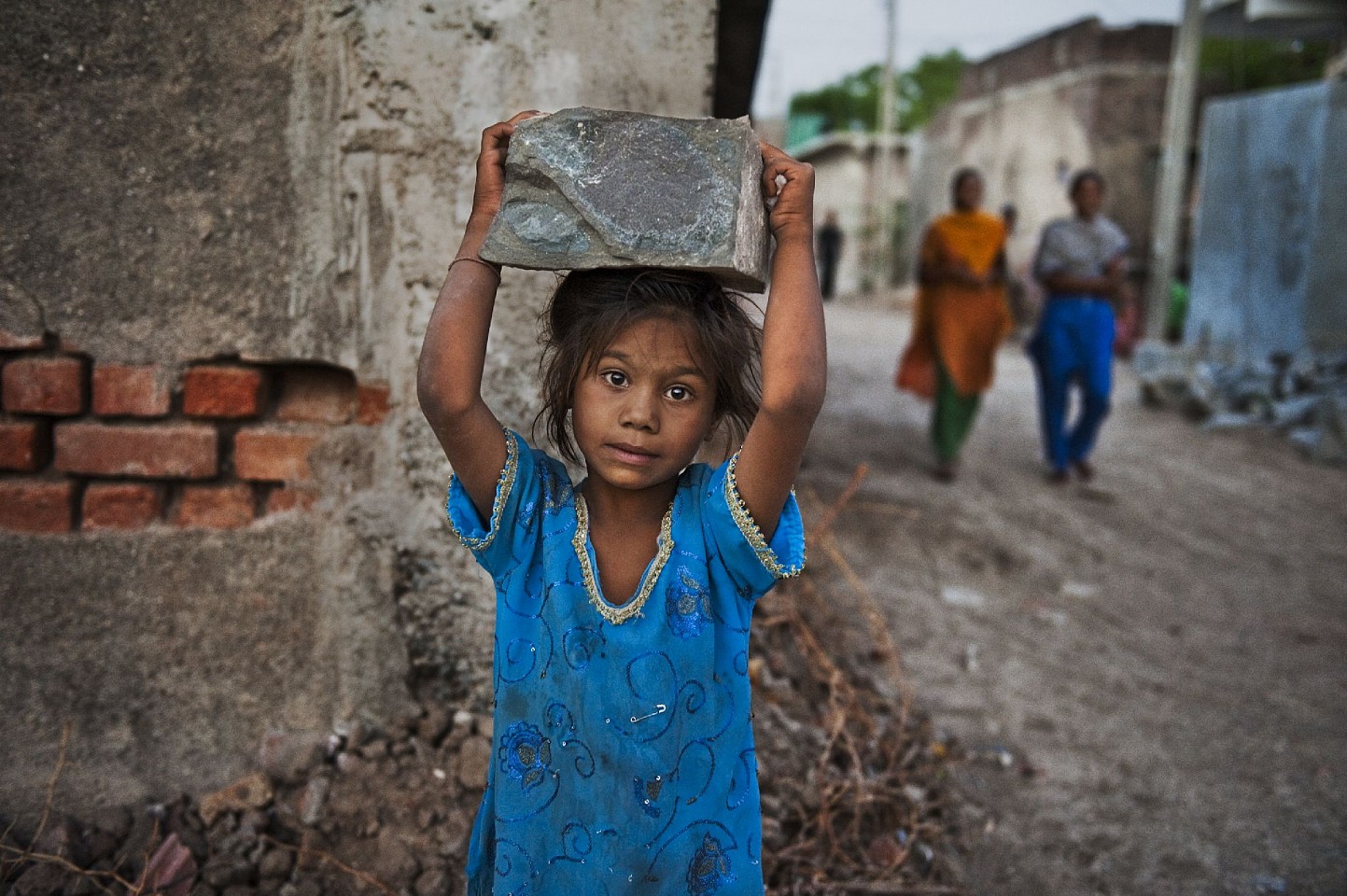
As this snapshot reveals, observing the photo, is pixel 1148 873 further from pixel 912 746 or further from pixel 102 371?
pixel 102 371

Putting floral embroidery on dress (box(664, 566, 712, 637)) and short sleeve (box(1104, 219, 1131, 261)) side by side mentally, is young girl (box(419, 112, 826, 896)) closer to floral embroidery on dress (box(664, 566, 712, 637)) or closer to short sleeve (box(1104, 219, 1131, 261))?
floral embroidery on dress (box(664, 566, 712, 637))

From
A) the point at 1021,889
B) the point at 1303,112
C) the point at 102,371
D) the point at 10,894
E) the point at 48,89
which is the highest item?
the point at 1303,112

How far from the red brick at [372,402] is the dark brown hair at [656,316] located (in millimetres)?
719

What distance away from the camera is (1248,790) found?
2770 mm

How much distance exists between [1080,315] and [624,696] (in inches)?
209

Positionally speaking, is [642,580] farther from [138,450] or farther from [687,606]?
[138,450]

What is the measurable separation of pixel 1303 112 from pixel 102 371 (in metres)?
9.51

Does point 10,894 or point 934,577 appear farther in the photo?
point 934,577

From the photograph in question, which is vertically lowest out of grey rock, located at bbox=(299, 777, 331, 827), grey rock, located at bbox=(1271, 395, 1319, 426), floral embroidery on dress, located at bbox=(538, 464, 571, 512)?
grey rock, located at bbox=(299, 777, 331, 827)

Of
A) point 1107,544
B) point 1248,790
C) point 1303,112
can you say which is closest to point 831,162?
point 1303,112

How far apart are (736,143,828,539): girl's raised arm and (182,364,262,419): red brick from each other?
3.81ft

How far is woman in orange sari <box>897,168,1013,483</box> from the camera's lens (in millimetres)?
5844

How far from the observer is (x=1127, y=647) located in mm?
3793

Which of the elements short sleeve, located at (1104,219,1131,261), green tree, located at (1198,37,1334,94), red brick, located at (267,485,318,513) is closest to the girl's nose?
red brick, located at (267,485,318,513)
